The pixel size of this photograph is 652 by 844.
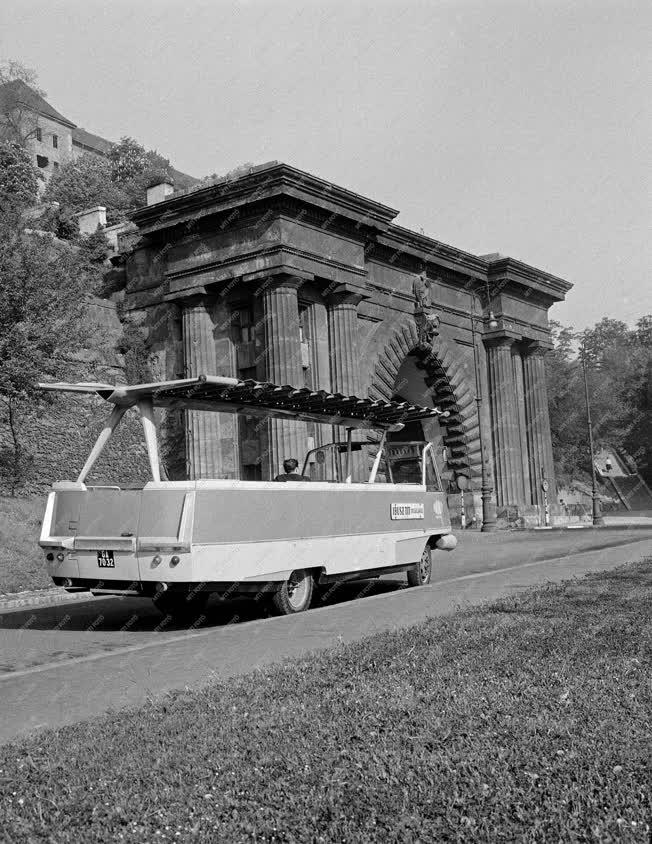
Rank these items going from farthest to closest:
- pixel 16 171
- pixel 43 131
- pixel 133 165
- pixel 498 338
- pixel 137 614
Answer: pixel 43 131, pixel 133 165, pixel 16 171, pixel 498 338, pixel 137 614

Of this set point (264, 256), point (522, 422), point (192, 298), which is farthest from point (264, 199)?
point (522, 422)

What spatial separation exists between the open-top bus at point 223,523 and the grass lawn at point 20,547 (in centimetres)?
572

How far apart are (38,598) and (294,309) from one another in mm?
18184

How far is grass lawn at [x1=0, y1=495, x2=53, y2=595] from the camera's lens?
1856 centimetres

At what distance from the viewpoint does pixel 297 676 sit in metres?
A: 7.61

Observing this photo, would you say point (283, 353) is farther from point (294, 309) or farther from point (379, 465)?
point (379, 465)

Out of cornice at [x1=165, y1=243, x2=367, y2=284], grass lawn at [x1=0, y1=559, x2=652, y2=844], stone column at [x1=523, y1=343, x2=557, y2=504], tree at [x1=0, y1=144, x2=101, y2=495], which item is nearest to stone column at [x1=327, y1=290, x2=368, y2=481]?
cornice at [x1=165, y1=243, x2=367, y2=284]

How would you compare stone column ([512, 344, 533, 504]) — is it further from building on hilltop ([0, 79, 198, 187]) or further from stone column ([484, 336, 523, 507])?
building on hilltop ([0, 79, 198, 187])

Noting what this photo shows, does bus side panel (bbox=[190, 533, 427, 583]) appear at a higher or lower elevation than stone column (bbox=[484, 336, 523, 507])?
lower

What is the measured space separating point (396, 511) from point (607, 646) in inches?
309

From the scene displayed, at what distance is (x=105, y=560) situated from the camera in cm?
1195

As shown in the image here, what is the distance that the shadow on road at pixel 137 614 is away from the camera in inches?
509

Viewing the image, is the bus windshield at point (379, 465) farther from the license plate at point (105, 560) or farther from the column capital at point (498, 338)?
the column capital at point (498, 338)

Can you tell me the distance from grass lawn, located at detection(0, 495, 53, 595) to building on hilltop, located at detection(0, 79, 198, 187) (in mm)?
67856
